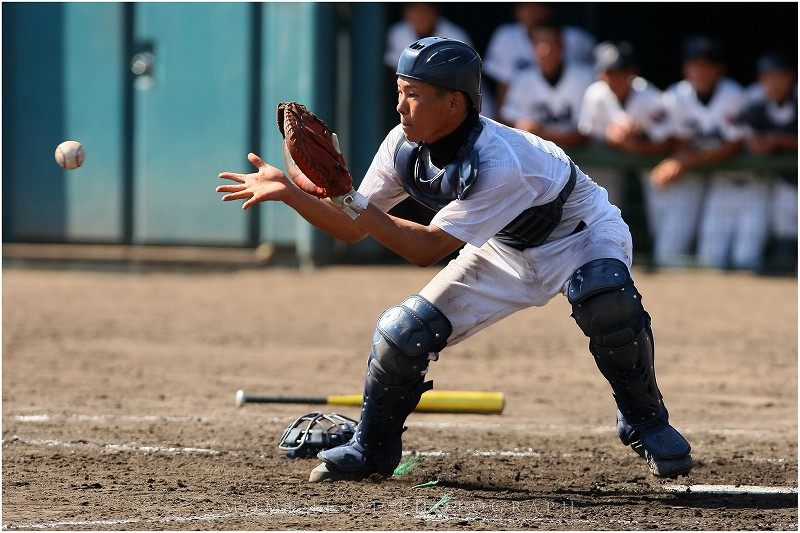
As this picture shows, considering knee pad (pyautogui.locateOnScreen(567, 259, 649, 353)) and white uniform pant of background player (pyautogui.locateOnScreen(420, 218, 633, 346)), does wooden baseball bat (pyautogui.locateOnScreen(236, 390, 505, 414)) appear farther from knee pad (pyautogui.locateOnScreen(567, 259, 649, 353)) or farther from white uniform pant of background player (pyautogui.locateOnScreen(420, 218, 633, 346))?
knee pad (pyautogui.locateOnScreen(567, 259, 649, 353))

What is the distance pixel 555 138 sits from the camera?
35.4ft

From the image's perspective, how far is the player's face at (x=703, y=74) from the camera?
427 inches

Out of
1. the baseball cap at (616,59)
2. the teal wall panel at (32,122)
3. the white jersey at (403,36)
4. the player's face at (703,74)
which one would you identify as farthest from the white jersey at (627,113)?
the teal wall panel at (32,122)

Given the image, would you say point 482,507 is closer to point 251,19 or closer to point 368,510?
point 368,510

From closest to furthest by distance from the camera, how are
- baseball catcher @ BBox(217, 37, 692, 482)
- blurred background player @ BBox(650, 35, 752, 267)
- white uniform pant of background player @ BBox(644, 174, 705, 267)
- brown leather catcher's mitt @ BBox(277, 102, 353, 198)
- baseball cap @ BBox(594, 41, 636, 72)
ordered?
1. brown leather catcher's mitt @ BBox(277, 102, 353, 198)
2. baseball catcher @ BBox(217, 37, 692, 482)
3. baseball cap @ BBox(594, 41, 636, 72)
4. blurred background player @ BBox(650, 35, 752, 267)
5. white uniform pant of background player @ BBox(644, 174, 705, 267)

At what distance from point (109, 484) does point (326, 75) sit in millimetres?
7088

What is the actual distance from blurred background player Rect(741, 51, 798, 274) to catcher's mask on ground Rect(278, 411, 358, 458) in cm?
706

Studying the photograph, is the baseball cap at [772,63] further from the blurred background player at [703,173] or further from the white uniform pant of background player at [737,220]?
the white uniform pant of background player at [737,220]

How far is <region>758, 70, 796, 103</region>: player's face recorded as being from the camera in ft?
35.2

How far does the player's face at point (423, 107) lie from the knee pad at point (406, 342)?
620mm

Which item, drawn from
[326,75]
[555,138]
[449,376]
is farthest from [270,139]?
[449,376]

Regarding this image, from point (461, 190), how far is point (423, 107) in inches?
11.8

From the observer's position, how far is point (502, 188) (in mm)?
4027

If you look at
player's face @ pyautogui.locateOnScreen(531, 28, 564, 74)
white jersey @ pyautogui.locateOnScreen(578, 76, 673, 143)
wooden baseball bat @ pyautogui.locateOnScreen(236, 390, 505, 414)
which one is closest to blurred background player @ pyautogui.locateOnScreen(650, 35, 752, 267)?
white jersey @ pyautogui.locateOnScreen(578, 76, 673, 143)
